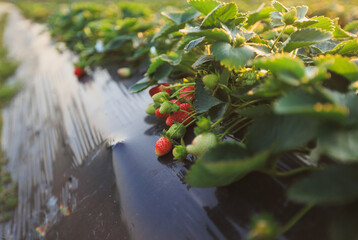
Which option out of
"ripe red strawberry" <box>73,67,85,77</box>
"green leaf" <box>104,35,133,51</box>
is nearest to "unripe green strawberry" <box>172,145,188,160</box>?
"green leaf" <box>104,35,133,51</box>

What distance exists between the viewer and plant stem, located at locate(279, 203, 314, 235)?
42 cm

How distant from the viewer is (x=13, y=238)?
1.29 metres

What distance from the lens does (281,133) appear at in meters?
0.42

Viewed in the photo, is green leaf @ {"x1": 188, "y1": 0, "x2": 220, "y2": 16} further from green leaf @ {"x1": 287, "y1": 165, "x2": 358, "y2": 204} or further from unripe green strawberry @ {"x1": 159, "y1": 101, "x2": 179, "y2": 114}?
green leaf @ {"x1": 287, "y1": 165, "x2": 358, "y2": 204}

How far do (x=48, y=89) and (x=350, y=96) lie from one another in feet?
7.07

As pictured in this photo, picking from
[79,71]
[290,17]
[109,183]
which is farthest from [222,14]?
[79,71]

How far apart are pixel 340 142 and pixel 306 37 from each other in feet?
1.17

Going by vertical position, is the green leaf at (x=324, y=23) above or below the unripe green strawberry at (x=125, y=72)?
above

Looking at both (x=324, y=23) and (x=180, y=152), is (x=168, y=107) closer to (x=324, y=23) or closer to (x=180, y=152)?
(x=180, y=152)

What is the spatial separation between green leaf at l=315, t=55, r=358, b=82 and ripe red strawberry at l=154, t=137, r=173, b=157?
0.43 m

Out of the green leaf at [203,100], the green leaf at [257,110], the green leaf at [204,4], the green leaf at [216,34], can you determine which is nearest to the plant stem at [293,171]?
the green leaf at [257,110]

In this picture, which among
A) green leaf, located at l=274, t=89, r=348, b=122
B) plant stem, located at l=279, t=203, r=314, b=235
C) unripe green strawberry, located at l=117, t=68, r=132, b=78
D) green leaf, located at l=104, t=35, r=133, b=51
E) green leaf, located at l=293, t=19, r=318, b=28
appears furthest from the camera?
green leaf, located at l=104, t=35, r=133, b=51

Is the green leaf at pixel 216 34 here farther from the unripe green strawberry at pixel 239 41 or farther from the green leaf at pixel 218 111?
the green leaf at pixel 218 111

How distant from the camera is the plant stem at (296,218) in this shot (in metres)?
0.42
